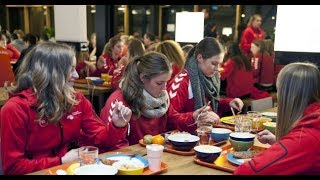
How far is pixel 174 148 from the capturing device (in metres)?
2.16

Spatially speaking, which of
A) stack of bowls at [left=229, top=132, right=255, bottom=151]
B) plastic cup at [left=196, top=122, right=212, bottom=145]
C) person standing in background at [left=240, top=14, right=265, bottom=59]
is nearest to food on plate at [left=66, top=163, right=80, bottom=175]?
plastic cup at [left=196, top=122, right=212, bottom=145]

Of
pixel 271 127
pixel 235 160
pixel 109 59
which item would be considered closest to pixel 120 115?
pixel 235 160

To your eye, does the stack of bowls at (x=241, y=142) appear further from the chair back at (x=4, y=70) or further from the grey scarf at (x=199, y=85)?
the chair back at (x=4, y=70)

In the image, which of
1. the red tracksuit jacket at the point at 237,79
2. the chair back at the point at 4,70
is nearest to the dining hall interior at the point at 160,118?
the chair back at the point at 4,70

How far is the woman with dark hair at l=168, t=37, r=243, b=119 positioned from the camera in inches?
122

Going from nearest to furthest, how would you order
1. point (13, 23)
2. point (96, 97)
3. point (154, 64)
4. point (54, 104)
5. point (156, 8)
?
1. point (54, 104)
2. point (154, 64)
3. point (96, 97)
4. point (156, 8)
5. point (13, 23)

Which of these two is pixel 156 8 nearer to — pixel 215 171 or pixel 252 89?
pixel 252 89

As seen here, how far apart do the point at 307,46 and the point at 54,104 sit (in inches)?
69.0

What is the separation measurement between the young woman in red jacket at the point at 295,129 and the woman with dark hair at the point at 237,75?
11.6 ft

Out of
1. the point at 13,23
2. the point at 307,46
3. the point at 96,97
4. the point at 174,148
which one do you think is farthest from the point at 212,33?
the point at 13,23

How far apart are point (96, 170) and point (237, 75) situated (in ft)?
13.1

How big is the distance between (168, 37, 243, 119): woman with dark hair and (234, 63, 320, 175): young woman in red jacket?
1242 mm

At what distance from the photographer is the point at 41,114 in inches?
79.9

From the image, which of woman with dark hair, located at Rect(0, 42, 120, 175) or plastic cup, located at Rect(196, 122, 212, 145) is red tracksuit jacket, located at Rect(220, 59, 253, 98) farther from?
woman with dark hair, located at Rect(0, 42, 120, 175)
